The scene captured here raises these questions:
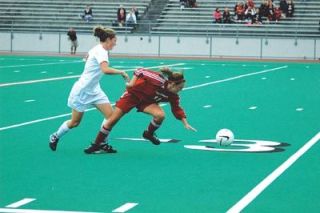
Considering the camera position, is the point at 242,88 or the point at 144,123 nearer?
the point at 144,123

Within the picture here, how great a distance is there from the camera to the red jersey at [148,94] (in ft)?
38.3

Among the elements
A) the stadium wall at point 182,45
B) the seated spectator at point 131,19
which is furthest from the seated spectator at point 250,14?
the seated spectator at point 131,19

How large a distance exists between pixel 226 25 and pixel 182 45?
2.60m

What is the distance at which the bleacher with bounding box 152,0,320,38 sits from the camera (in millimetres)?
46031

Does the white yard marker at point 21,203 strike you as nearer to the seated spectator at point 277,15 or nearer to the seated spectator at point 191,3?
the seated spectator at point 277,15

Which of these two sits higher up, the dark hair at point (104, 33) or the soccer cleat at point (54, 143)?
the dark hair at point (104, 33)

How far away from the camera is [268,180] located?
9898 millimetres

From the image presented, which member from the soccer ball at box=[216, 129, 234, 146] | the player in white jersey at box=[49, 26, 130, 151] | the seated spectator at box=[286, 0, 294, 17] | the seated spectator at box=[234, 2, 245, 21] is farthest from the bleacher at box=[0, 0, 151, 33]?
the player in white jersey at box=[49, 26, 130, 151]

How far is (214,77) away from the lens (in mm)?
29250

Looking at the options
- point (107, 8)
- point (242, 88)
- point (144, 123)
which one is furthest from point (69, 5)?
point (144, 123)

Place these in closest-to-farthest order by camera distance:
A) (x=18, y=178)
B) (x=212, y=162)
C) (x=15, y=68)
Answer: (x=18, y=178) < (x=212, y=162) < (x=15, y=68)

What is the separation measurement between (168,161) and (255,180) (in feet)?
5.24

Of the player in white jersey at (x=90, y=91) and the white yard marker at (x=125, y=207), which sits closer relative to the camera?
the white yard marker at (x=125, y=207)

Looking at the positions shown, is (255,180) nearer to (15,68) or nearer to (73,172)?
(73,172)
